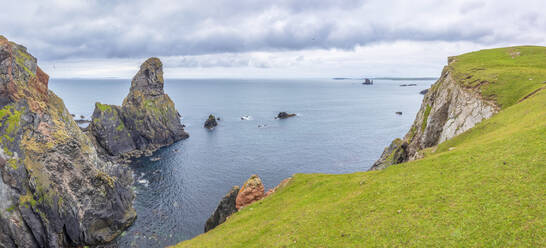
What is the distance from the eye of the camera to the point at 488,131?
115ft

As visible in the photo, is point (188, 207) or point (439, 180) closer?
point (439, 180)

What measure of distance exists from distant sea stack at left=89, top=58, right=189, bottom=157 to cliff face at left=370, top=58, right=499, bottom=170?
310 feet

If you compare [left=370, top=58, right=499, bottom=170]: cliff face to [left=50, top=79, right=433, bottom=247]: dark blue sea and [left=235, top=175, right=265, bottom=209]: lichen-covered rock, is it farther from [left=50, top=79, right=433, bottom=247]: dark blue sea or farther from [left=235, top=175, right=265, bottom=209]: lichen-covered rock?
[left=50, top=79, right=433, bottom=247]: dark blue sea

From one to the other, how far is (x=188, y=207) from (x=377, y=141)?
84279 mm

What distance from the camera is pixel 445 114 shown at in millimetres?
51656

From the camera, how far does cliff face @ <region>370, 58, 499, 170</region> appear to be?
4381 centimetres

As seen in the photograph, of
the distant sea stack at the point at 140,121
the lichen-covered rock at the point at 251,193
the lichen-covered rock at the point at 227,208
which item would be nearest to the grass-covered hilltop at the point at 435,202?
the lichen-covered rock at the point at 251,193

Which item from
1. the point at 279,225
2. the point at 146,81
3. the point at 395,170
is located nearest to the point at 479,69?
the point at 395,170

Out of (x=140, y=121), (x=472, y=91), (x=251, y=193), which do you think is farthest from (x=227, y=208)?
(x=140, y=121)

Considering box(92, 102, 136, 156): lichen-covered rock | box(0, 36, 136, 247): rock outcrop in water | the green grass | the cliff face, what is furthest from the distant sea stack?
the green grass

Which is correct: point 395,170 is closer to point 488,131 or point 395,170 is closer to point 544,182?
point 544,182

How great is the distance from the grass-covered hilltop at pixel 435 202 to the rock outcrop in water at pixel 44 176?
3652 cm

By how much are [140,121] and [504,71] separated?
118 metres

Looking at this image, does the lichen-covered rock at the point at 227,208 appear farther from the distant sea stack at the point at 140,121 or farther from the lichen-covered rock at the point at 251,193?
the distant sea stack at the point at 140,121
